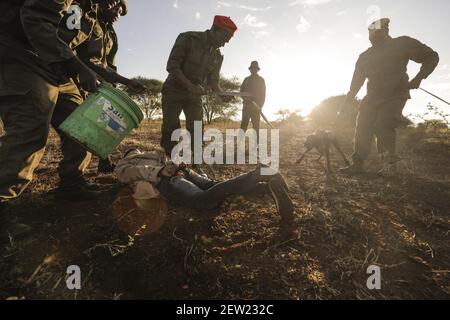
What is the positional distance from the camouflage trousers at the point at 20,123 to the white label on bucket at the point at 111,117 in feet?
1.31

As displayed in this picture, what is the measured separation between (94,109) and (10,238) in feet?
3.50

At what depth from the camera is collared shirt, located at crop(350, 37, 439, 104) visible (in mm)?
4418

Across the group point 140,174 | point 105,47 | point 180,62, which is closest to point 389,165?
point 180,62

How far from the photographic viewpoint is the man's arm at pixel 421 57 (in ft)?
14.3

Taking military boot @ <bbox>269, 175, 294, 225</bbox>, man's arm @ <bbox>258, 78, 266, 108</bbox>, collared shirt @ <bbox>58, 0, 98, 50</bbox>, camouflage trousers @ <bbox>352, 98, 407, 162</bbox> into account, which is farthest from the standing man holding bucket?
man's arm @ <bbox>258, 78, 266, 108</bbox>

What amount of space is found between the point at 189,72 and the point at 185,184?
2051 mm

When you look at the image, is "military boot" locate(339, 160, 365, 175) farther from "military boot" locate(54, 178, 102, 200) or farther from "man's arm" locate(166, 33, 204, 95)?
"military boot" locate(54, 178, 102, 200)

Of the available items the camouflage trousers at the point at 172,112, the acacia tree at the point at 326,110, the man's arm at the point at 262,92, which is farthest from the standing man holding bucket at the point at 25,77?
the acacia tree at the point at 326,110

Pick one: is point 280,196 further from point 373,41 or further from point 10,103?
point 373,41

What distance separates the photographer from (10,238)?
6.55 feet

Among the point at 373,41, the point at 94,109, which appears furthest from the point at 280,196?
the point at 373,41

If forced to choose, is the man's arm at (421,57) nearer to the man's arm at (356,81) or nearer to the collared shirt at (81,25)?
the man's arm at (356,81)

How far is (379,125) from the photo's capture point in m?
4.68

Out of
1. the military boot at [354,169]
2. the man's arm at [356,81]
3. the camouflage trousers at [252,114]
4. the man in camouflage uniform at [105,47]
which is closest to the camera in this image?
the man in camouflage uniform at [105,47]
